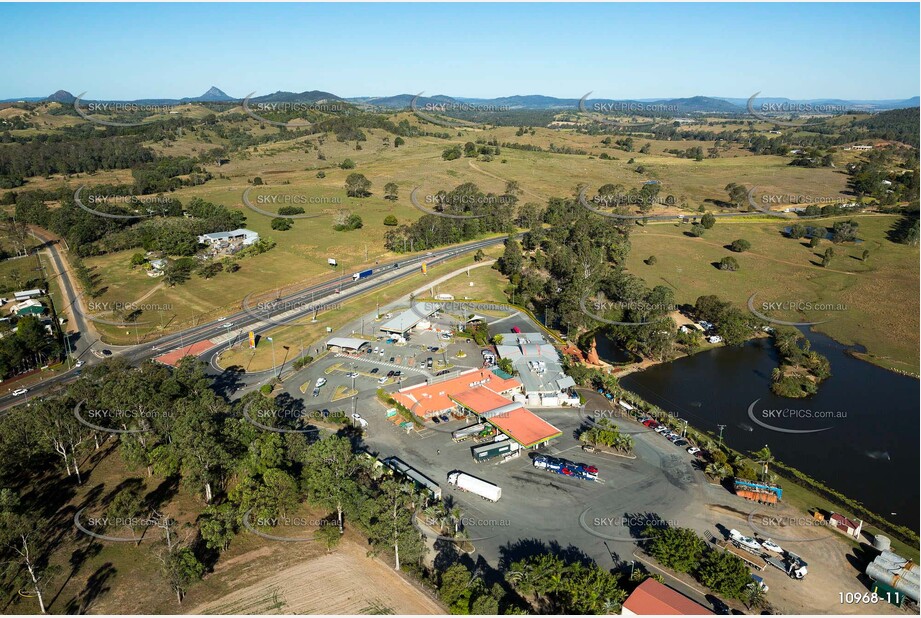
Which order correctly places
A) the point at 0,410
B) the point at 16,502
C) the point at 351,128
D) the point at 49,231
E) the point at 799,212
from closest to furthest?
the point at 16,502
the point at 0,410
the point at 49,231
the point at 799,212
the point at 351,128

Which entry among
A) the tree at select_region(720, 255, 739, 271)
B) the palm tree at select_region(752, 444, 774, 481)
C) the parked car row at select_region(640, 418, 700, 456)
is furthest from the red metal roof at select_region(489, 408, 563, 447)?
the tree at select_region(720, 255, 739, 271)

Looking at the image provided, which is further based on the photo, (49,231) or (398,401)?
(49,231)

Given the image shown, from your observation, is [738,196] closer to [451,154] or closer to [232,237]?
[451,154]

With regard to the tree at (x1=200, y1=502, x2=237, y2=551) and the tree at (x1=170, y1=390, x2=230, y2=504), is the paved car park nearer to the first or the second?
the tree at (x1=170, y1=390, x2=230, y2=504)

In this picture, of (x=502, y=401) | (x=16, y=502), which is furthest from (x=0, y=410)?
(x=502, y=401)

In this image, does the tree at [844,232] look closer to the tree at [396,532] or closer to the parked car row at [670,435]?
the parked car row at [670,435]

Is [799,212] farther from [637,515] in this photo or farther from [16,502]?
[16,502]

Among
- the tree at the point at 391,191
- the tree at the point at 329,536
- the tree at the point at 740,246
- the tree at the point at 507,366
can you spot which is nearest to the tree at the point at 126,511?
the tree at the point at 329,536
